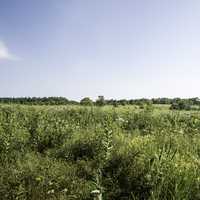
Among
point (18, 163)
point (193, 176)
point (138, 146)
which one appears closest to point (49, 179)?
point (18, 163)

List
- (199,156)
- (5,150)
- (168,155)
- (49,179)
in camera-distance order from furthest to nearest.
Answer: (5,150) → (199,156) → (49,179) → (168,155)

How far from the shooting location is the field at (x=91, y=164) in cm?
527

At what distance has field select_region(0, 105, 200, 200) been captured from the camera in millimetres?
5270

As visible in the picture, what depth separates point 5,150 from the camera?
7.49 meters

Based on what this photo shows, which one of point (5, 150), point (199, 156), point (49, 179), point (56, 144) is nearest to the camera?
point (49, 179)

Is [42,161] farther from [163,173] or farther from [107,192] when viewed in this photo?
[163,173]

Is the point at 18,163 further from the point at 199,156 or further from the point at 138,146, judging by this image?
the point at 199,156

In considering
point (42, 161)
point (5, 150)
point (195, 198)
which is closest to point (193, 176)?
point (195, 198)

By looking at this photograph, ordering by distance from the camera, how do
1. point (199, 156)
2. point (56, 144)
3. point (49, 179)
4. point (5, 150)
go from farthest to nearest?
point (56, 144) < point (5, 150) < point (199, 156) < point (49, 179)

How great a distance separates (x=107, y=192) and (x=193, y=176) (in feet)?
4.13

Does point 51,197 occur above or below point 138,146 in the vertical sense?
below

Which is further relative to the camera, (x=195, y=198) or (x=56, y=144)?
(x=56, y=144)

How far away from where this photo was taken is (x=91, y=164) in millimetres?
6812

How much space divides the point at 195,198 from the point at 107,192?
4.28 feet
